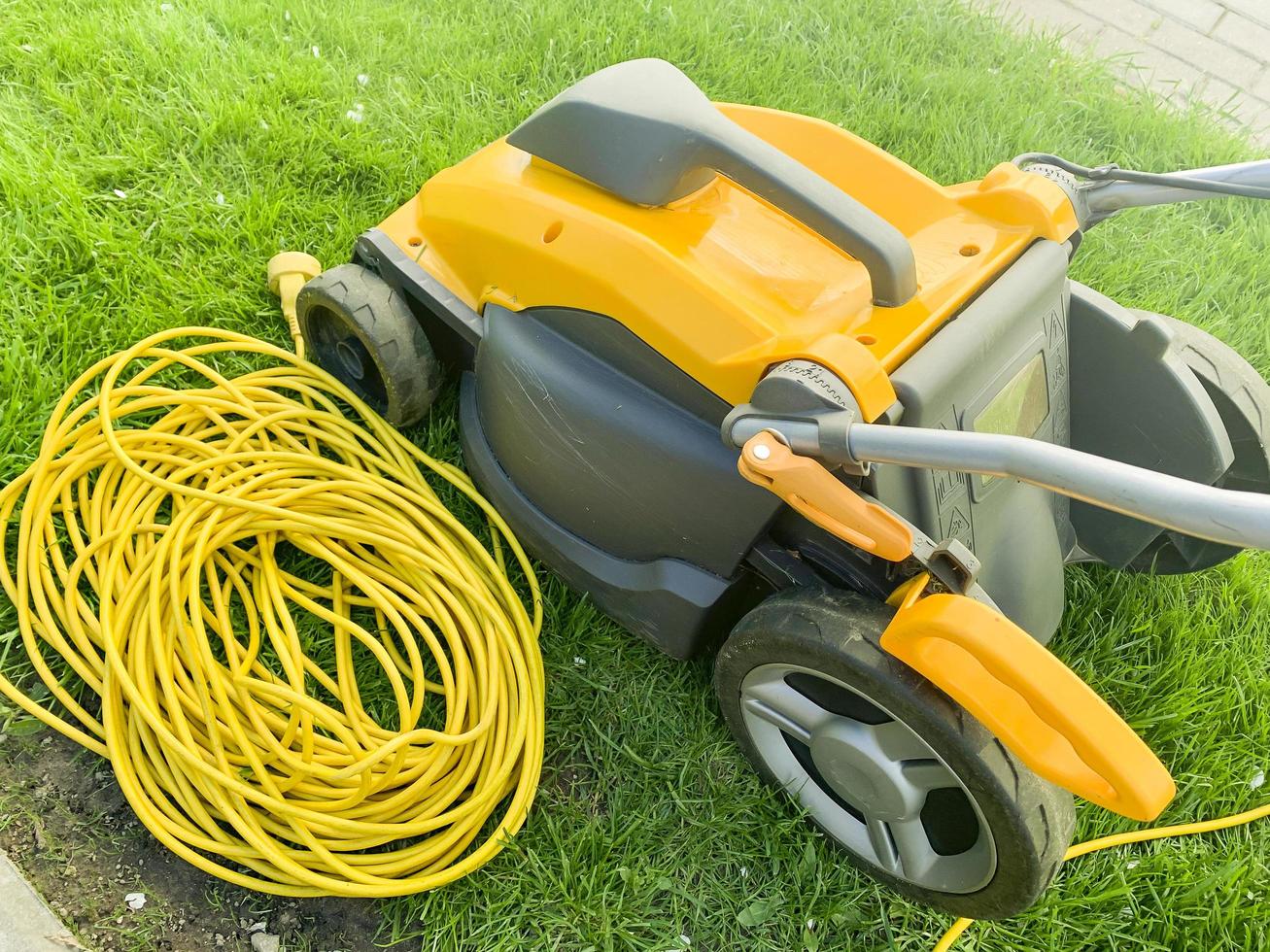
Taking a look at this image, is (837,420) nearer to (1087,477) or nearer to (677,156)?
(1087,477)

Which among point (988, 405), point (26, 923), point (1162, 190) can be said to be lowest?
point (26, 923)

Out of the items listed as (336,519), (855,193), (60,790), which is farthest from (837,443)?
(60,790)

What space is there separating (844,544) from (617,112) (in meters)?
0.67

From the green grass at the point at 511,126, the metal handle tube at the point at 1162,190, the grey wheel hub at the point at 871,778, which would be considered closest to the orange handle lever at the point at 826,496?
the grey wheel hub at the point at 871,778

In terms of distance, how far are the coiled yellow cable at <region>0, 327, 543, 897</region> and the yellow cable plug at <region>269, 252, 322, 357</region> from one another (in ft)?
0.49

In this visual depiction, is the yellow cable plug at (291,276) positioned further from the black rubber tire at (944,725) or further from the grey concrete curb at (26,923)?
the black rubber tire at (944,725)

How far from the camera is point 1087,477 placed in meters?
0.98

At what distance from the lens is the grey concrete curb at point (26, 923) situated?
1.37 meters

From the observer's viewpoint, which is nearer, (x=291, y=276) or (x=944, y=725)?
(x=944, y=725)

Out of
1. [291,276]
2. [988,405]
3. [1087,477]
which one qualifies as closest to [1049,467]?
[1087,477]

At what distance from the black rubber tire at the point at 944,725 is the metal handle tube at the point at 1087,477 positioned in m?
0.28

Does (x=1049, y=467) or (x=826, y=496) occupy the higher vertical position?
(x=1049, y=467)

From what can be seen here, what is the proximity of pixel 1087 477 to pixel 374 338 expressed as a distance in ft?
3.98

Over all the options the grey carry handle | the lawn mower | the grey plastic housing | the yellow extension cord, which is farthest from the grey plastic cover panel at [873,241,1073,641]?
the yellow extension cord
